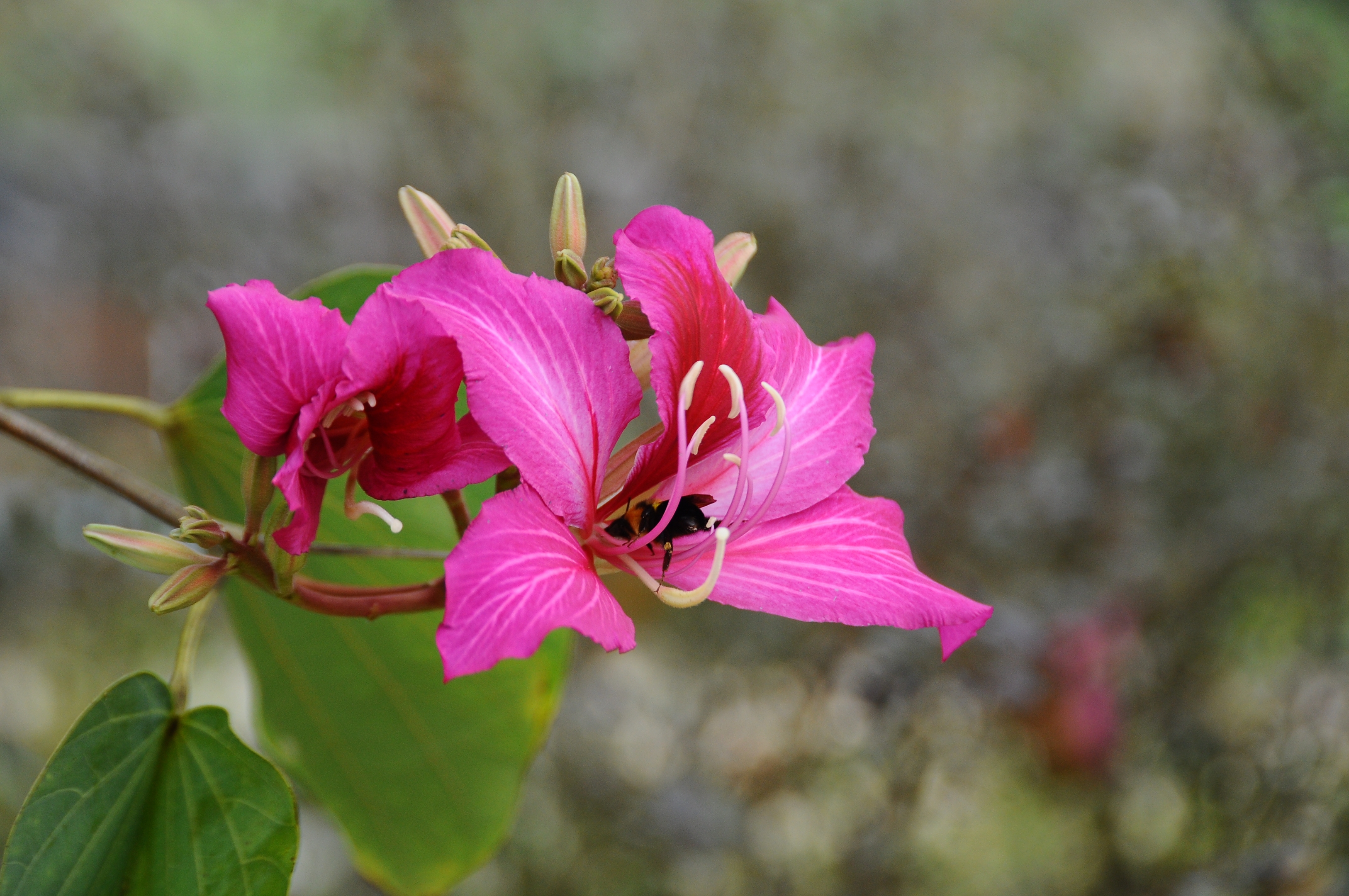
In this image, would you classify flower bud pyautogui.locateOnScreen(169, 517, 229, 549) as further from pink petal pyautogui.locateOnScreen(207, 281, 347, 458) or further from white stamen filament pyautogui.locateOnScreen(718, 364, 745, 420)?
white stamen filament pyautogui.locateOnScreen(718, 364, 745, 420)

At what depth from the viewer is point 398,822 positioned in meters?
1.20

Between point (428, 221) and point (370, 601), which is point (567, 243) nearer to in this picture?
point (428, 221)

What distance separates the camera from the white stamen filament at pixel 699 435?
714 millimetres

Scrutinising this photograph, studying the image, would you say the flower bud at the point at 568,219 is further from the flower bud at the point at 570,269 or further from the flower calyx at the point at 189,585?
the flower calyx at the point at 189,585

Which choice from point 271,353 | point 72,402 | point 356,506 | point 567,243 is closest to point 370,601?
point 356,506

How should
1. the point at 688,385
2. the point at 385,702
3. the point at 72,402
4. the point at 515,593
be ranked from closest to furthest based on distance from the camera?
the point at 515,593 → the point at 688,385 → the point at 72,402 → the point at 385,702

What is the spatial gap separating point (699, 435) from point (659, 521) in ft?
0.25

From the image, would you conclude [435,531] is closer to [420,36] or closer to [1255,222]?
[1255,222]

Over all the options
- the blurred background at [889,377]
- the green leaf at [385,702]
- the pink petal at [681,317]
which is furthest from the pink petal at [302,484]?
the blurred background at [889,377]

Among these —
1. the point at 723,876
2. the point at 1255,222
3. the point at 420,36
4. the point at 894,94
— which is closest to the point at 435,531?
the point at 723,876

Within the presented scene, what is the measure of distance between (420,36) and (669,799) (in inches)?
98.5

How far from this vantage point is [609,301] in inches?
27.1

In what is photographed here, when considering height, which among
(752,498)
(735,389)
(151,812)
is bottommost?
(151,812)

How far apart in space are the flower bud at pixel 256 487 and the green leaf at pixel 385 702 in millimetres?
324
